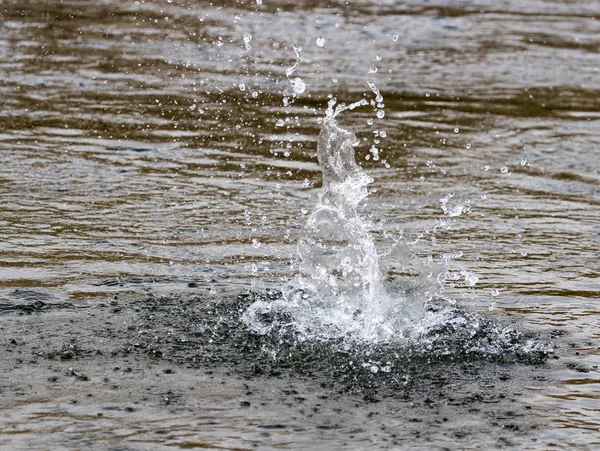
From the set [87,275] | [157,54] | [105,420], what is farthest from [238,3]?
[105,420]

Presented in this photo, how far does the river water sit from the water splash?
34 cm

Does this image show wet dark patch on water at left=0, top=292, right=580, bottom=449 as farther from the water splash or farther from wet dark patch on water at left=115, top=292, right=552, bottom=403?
the water splash

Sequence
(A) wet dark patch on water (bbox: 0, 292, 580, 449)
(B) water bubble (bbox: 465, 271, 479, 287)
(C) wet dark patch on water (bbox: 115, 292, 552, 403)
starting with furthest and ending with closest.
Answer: (B) water bubble (bbox: 465, 271, 479, 287) → (C) wet dark patch on water (bbox: 115, 292, 552, 403) → (A) wet dark patch on water (bbox: 0, 292, 580, 449)

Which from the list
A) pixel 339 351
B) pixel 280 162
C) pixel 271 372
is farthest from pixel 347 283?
pixel 280 162

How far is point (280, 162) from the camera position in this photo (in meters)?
9.44

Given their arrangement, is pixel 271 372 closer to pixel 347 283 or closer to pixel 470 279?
pixel 347 283

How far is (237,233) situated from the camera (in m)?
7.68

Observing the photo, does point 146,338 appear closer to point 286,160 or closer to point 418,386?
point 418,386

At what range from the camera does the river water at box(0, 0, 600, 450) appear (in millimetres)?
5789

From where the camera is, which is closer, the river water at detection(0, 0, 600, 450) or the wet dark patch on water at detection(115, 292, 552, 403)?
the wet dark patch on water at detection(115, 292, 552, 403)

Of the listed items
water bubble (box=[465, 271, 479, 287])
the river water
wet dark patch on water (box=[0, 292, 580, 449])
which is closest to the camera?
wet dark patch on water (box=[0, 292, 580, 449])

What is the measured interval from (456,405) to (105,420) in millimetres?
1627

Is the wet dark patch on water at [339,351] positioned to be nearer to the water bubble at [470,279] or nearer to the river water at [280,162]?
the river water at [280,162]

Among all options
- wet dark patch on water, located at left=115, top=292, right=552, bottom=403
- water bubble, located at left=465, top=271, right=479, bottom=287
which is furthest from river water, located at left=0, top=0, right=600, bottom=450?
wet dark patch on water, located at left=115, top=292, right=552, bottom=403
